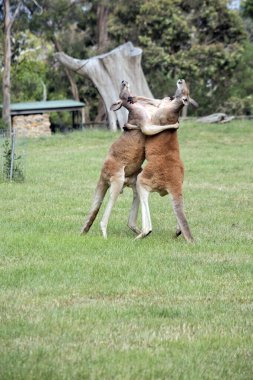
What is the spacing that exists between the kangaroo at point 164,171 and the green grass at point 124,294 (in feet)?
1.11

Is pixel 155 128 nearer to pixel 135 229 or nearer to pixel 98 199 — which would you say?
pixel 98 199

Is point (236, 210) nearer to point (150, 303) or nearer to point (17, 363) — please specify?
point (150, 303)

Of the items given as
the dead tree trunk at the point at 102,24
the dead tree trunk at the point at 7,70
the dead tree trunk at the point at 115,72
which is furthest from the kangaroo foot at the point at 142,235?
the dead tree trunk at the point at 102,24

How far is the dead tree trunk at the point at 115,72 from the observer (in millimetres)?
35125

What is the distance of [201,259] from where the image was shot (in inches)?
380

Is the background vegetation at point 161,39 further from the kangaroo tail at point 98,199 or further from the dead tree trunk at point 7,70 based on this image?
the kangaroo tail at point 98,199

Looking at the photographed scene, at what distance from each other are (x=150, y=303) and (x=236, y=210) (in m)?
7.28

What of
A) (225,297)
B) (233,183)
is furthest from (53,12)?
(225,297)

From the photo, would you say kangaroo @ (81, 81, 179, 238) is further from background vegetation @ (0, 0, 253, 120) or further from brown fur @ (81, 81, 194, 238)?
background vegetation @ (0, 0, 253, 120)

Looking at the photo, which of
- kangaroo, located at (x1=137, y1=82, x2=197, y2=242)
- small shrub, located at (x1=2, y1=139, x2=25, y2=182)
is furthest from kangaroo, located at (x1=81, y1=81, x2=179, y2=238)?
small shrub, located at (x1=2, y1=139, x2=25, y2=182)

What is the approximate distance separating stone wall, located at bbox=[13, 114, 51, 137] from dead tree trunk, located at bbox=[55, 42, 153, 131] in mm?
3383

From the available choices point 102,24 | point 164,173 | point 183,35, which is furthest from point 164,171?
point 102,24

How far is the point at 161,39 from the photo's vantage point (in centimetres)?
4506

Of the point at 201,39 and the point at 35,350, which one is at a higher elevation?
the point at 201,39
